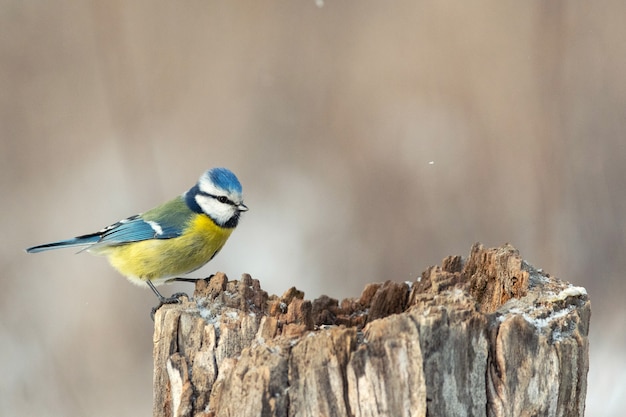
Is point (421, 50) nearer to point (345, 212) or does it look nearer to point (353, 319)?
point (345, 212)

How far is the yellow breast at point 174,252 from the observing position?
218 centimetres

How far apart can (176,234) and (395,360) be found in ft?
4.05

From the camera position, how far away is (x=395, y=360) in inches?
42.6

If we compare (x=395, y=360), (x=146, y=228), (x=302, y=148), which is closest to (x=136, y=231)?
(x=146, y=228)

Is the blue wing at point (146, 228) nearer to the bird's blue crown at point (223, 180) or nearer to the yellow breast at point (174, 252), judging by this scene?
the yellow breast at point (174, 252)

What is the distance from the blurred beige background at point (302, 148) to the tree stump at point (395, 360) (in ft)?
4.42

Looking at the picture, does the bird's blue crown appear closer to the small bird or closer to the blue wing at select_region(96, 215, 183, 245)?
the small bird

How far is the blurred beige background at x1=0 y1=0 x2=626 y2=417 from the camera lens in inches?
103

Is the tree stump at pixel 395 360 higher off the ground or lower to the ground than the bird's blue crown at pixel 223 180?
lower

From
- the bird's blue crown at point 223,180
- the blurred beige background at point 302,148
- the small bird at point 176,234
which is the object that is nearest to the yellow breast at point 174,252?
the small bird at point 176,234

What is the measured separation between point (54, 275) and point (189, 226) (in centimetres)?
108

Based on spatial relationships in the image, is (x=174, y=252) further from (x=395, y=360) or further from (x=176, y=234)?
(x=395, y=360)

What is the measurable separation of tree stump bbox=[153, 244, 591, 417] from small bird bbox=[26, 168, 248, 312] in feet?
2.65

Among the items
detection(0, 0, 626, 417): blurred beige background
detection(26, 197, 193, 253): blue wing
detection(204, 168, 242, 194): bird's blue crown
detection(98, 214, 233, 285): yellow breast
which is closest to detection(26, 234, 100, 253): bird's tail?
detection(26, 197, 193, 253): blue wing
